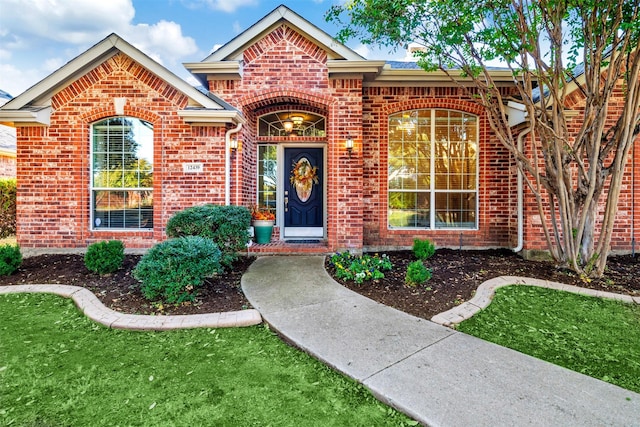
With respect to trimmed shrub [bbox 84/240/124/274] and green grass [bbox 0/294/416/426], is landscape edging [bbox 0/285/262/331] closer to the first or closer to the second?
green grass [bbox 0/294/416/426]

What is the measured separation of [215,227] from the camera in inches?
215

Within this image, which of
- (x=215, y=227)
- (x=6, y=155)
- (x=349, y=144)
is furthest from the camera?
(x=6, y=155)

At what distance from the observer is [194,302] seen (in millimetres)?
4035

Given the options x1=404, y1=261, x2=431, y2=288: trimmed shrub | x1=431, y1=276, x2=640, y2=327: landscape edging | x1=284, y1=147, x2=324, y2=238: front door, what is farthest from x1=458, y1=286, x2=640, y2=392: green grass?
x1=284, y1=147, x2=324, y2=238: front door

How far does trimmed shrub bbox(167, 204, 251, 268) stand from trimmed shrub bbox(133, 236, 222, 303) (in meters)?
1.05

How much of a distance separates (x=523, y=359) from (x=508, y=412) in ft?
2.83

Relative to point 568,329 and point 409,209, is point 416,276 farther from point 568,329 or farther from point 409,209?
point 409,209

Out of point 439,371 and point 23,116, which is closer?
point 439,371

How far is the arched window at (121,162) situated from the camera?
676 centimetres

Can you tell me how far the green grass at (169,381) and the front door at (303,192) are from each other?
4600 mm

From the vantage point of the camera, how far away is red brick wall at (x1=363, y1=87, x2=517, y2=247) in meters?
7.23

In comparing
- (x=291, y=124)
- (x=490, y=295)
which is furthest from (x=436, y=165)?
(x=490, y=295)

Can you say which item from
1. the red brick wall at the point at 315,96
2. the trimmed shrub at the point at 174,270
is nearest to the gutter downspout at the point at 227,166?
the red brick wall at the point at 315,96

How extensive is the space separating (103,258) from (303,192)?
4298 millimetres
